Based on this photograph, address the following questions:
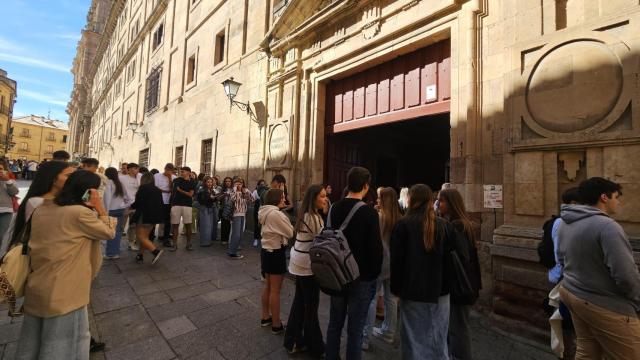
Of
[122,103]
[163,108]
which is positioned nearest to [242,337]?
[163,108]

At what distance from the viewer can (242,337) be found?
2977 millimetres

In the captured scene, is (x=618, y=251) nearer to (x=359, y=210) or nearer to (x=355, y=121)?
(x=359, y=210)

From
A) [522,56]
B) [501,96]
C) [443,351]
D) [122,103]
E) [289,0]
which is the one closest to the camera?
[443,351]

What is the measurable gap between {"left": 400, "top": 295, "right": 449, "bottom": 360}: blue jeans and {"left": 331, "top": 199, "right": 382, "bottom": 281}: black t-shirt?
1.23 ft

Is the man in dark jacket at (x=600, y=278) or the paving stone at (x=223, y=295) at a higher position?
the man in dark jacket at (x=600, y=278)

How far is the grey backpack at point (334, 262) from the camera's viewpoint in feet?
6.94

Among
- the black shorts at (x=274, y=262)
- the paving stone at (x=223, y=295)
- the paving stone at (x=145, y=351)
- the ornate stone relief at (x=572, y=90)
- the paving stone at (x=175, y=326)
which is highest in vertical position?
the ornate stone relief at (x=572, y=90)

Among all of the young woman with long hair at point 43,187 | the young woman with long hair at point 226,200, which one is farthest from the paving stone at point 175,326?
the young woman with long hair at point 226,200

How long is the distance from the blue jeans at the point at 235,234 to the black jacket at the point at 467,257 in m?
4.31

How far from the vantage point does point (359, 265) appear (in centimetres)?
229

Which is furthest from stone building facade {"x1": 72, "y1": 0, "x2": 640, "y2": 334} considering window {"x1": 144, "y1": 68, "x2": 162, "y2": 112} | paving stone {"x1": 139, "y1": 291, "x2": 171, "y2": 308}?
window {"x1": 144, "y1": 68, "x2": 162, "y2": 112}

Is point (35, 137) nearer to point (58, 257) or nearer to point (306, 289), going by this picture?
point (58, 257)

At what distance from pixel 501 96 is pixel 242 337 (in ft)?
13.9

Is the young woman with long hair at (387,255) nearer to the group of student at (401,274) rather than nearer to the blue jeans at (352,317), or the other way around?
the group of student at (401,274)
